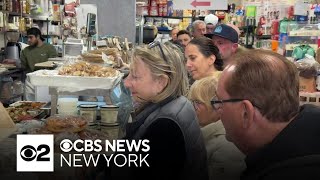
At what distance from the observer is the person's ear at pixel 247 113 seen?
0.89 meters

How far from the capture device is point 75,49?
8.94 feet

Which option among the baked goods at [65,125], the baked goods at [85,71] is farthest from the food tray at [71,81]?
the baked goods at [65,125]

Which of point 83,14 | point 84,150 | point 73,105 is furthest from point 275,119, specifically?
point 83,14

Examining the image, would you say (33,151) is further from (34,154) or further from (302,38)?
(302,38)

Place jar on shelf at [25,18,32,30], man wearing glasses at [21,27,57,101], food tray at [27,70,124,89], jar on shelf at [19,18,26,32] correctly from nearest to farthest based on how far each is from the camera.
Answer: food tray at [27,70,124,89] → man wearing glasses at [21,27,57,101] → jar on shelf at [19,18,26,32] → jar on shelf at [25,18,32,30]

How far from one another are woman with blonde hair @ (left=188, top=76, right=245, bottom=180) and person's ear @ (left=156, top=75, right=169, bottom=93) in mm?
176

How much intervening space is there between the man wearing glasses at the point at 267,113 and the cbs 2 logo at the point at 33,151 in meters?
0.41

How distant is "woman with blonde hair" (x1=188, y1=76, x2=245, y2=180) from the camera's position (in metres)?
0.93

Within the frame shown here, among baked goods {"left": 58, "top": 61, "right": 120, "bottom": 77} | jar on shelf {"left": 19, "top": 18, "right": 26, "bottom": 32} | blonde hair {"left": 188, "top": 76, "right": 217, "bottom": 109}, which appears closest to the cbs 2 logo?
blonde hair {"left": 188, "top": 76, "right": 217, "bottom": 109}

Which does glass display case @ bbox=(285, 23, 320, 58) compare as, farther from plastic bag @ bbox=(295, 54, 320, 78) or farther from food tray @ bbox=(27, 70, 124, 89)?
food tray @ bbox=(27, 70, 124, 89)

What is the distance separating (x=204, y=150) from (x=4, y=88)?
4463 millimetres

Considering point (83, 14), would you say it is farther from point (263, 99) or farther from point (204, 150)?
point (263, 99)

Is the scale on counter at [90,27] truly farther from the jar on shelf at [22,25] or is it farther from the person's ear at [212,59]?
Result: the jar on shelf at [22,25]

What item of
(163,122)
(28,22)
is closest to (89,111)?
(163,122)
